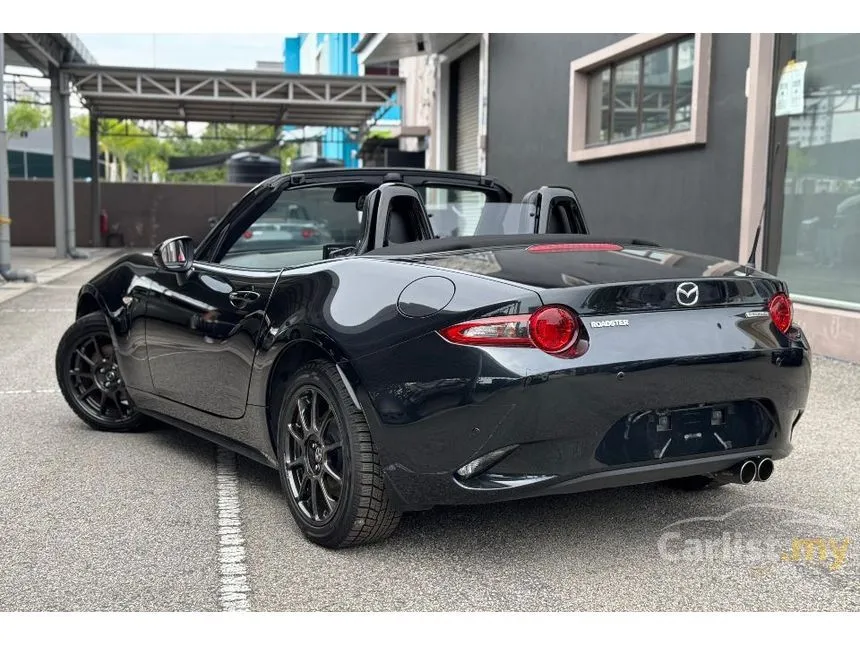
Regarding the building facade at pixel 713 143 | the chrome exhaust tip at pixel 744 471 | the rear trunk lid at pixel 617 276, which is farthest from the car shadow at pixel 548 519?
the building facade at pixel 713 143

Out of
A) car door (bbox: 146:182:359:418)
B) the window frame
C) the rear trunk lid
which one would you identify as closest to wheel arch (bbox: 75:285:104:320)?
car door (bbox: 146:182:359:418)

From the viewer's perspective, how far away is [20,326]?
10828 mm

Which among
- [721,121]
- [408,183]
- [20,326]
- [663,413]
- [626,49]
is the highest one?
[626,49]

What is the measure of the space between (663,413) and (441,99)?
18593 millimetres

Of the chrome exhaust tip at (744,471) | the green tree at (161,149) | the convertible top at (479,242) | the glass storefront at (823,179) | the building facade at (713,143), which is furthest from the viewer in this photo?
the green tree at (161,149)

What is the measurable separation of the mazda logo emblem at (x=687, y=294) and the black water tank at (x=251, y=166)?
3407 centimetres

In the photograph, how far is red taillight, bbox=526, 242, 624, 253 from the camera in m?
3.72

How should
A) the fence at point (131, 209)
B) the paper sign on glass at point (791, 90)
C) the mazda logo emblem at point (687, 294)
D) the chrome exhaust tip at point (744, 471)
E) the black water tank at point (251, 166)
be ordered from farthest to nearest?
the black water tank at point (251, 166) < the fence at point (131, 209) < the paper sign on glass at point (791, 90) < the chrome exhaust tip at point (744, 471) < the mazda logo emblem at point (687, 294)

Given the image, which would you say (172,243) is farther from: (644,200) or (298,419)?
(644,200)

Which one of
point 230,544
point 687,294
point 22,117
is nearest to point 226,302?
point 230,544

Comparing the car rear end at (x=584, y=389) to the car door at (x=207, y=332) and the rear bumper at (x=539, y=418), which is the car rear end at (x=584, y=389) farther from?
the car door at (x=207, y=332)

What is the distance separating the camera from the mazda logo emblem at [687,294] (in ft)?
11.1

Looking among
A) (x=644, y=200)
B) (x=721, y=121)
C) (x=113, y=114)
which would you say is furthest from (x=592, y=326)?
(x=113, y=114)

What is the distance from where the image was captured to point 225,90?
2703 cm
